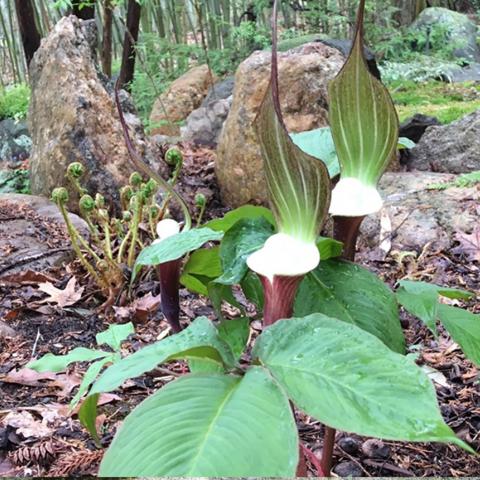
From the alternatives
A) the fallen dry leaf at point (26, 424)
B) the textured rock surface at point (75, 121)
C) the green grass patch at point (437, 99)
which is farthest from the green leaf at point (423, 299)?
the green grass patch at point (437, 99)

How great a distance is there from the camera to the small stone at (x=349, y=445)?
3.01 feet

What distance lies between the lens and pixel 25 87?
5070 mm

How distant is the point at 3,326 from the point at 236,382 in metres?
1.07

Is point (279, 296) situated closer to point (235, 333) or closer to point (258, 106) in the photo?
point (235, 333)

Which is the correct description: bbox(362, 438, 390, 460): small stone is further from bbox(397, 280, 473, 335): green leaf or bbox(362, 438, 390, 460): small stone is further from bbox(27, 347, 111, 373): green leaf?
bbox(27, 347, 111, 373): green leaf

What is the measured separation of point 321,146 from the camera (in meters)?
0.70

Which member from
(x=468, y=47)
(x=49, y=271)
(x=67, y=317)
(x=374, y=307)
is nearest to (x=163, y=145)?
(x=49, y=271)

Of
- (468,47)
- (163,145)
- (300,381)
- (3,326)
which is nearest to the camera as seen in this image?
(300,381)

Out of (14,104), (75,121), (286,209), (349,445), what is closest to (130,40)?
(14,104)

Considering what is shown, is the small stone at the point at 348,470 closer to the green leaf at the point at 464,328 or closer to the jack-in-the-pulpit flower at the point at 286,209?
the green leaf at the point at 464,328

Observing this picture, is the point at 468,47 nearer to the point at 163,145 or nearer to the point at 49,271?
the point at 163,145

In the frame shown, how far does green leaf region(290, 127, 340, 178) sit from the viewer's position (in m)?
0.67

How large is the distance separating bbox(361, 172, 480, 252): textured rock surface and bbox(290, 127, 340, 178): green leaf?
3.69 ft

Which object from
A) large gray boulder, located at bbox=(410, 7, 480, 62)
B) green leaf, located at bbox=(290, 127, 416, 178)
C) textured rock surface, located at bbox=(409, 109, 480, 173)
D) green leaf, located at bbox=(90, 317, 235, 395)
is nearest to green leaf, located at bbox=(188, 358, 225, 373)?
green leaf, located at bbox=(90, 317, 235, 395)
